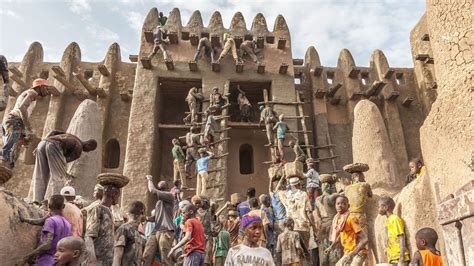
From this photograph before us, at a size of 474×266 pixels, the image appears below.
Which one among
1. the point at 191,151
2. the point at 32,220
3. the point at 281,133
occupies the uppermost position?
the point at 281,133

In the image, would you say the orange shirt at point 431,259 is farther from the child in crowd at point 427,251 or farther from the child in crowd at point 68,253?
the child in crowd at point 68,253

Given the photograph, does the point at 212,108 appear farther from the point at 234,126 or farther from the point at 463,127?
the point at 463,127

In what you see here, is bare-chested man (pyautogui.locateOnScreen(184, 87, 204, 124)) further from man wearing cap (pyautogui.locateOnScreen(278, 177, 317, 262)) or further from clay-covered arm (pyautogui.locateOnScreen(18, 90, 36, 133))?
clay-covered arm (pyautogui.locateOnScreen(18, 90, 36, 133))

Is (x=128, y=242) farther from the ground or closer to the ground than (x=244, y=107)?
closer to the ground

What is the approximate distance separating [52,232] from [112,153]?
591 inches

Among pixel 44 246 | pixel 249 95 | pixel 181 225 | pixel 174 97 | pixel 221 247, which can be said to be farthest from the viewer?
pixel 174 97

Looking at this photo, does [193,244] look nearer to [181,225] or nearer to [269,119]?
[181,225]

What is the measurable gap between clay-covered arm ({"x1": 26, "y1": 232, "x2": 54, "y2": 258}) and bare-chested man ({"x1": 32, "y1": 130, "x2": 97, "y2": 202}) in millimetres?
1917

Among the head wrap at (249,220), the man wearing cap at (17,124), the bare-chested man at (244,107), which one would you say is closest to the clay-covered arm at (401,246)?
the head wrap at (249,220)

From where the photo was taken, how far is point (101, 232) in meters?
4.86

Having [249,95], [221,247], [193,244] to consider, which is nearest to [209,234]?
[221,247]

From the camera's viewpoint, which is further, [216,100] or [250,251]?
[216,100]

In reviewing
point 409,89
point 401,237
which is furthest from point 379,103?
point 401,237

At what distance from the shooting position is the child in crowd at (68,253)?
3.17 meters
